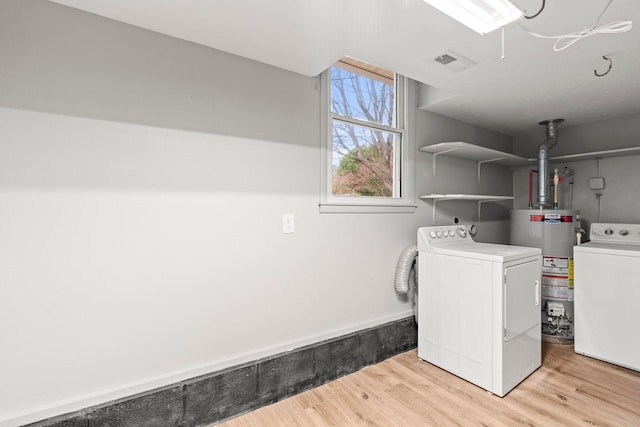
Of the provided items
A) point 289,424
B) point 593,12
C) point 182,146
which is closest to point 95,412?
point 289,424

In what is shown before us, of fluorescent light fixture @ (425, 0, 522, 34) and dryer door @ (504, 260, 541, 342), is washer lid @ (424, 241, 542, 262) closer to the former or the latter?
dryer door @ (504, 260, 541, 342)

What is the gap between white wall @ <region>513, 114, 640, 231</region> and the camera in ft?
9.14

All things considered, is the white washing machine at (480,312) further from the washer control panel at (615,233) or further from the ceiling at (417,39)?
the ceiling at (417,39)

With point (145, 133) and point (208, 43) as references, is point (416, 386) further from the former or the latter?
point (208, 43)

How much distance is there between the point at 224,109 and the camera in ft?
5.69

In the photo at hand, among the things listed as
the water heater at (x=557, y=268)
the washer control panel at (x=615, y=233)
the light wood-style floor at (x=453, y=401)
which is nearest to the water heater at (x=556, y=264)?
the water heater at (x=557, y=268)

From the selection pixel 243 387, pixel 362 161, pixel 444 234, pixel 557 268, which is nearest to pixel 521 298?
pixel 444 234

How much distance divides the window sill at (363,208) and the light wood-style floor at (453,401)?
1198mm

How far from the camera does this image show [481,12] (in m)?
1.16

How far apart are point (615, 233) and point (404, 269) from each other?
1.96 m

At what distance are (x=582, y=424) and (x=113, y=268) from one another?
2.63 metres

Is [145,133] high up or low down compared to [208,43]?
down

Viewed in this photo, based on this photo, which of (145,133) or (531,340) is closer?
(145,133)

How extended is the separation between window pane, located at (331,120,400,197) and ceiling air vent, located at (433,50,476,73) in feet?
2.33
